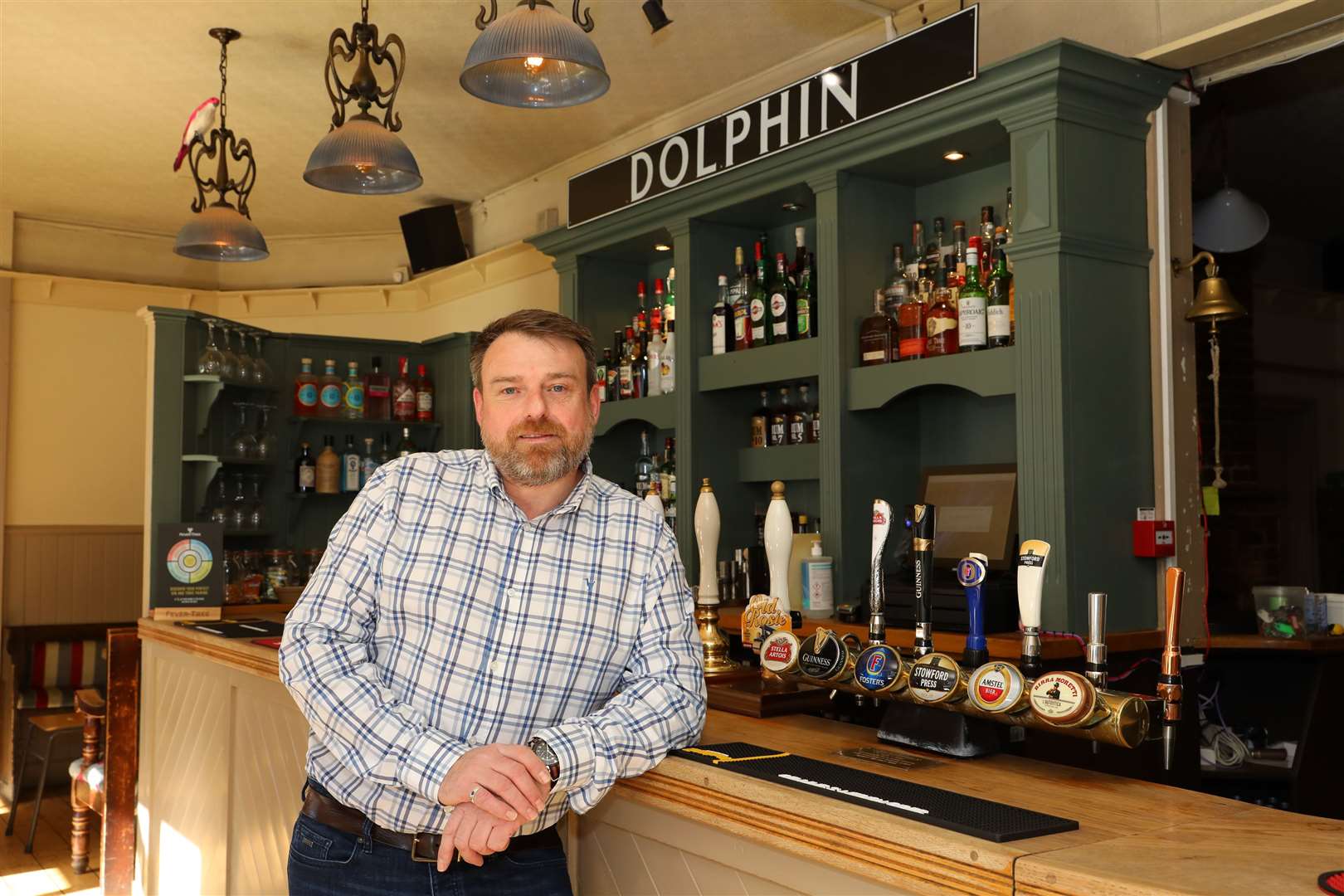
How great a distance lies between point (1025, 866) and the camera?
1245mm

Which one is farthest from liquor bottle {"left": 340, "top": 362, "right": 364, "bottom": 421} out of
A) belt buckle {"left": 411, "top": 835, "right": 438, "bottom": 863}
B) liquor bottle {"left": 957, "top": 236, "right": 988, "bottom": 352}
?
belt buckle {"left": 411, "top": 835, "right": 438, "bottom": 863}

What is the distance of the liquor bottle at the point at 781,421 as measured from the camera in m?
4.20

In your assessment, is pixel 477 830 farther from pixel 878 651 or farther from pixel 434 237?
pixel 434 237

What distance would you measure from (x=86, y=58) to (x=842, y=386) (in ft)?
10.7

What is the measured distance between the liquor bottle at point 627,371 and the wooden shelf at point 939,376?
51.9 inches

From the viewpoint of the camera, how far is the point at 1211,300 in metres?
3.13

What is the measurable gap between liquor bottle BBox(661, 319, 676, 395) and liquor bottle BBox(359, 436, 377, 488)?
1.82m

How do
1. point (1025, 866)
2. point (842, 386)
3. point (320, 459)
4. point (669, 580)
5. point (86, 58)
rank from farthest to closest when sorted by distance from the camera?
1. point (320, 459)
2. point (86, 58)
3. point (842, 386)
4. point (669, 580)
5. point (1025, 866)

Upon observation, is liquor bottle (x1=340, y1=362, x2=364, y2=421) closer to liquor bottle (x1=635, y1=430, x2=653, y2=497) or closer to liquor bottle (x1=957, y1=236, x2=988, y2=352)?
liquor bottle (x1=635, y1=430, x2=653, y2=497)

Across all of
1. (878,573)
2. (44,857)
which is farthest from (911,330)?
(44,857)

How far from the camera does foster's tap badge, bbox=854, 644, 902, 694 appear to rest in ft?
6.02

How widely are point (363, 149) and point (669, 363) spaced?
145 centimetres

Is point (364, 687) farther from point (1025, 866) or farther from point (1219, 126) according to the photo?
point (1219, 126)

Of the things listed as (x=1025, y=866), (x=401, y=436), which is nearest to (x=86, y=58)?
(x=401, y=436)
